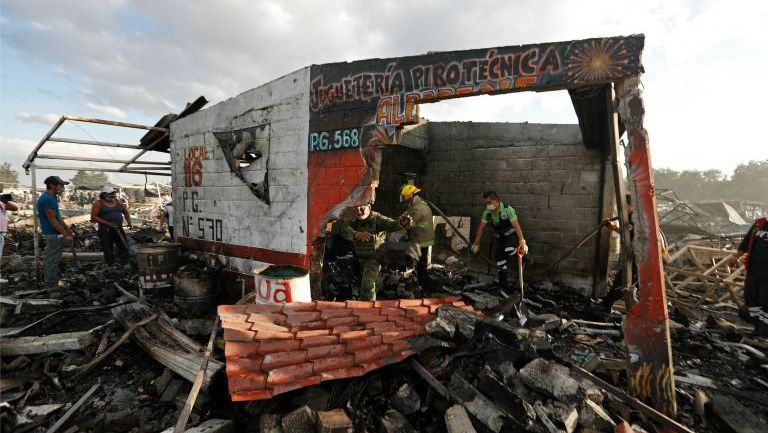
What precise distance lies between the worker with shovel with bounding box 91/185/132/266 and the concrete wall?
5.39 feet

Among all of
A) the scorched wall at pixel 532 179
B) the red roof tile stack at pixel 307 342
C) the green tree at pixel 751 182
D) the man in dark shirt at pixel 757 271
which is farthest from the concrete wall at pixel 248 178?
the green tree at pixel 751 182

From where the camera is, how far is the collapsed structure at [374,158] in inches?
122

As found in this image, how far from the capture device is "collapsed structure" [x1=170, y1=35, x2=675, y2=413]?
310 centimetres

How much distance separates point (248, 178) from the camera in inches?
224

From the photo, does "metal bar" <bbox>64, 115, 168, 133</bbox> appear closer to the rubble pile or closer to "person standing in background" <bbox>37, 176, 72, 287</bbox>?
"person standing in background" <bbox>37, 176, 72, 287</bbox>

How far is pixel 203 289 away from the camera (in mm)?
5621

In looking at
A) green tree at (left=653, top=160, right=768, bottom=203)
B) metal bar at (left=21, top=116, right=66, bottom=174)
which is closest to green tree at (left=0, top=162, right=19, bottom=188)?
metal bar at (left=21, top=116, right=66, bottom=174)

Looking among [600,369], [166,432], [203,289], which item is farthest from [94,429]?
[600,369]

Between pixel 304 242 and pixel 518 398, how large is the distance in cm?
340

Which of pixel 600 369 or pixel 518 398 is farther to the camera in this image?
pixel 600 369

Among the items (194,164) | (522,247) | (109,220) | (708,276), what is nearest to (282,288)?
(522,247)

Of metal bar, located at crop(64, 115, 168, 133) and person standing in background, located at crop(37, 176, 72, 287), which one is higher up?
metal bar, located at crop(64, 115, 168, 133)

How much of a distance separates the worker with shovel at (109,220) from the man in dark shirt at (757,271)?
12.0 meters

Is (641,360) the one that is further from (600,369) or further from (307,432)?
(307,432)
